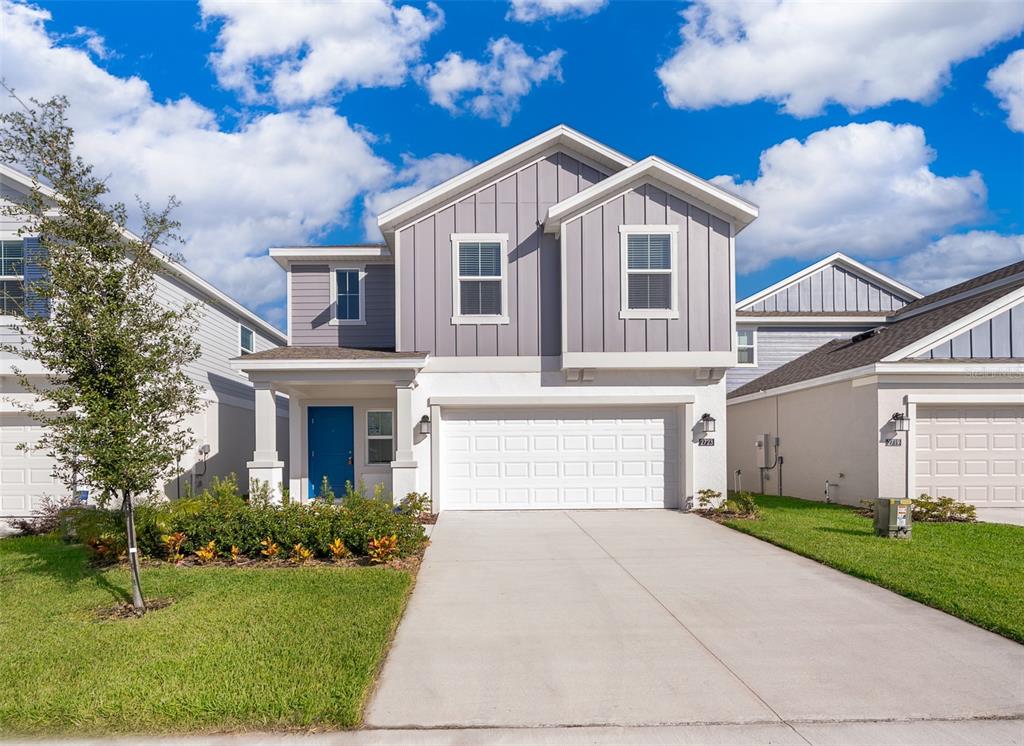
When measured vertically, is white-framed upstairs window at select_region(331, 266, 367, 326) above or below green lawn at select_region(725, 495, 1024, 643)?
above

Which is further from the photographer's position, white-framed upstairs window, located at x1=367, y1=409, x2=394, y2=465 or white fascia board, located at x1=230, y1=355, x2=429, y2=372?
white-framed upstairs window, located at x1=367, y1=409, x2=394, y2=465

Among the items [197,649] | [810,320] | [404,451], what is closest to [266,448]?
[404,451]

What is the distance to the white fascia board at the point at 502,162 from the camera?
42.2ft

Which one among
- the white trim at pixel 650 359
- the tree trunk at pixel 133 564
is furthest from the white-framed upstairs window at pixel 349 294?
the tree trunk at pixel 133 564

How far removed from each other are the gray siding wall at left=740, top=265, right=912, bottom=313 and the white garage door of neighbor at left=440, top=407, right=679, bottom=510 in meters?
9.92

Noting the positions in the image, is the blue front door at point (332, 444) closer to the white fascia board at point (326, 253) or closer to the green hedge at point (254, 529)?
the white fascia board at point (326, 253)

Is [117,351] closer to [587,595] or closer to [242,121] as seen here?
[587,595]

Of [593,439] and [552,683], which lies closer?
[552,683]

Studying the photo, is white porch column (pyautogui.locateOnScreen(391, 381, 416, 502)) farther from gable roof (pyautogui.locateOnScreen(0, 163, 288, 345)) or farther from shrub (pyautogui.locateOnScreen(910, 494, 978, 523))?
shrub (pyautogui.locateOnScreen(910, 494, 978, 523))

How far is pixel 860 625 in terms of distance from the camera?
5.98m

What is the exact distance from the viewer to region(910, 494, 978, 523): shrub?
459 inches

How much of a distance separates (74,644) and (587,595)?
464 centimetres

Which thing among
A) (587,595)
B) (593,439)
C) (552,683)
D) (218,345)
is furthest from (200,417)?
(552,683)

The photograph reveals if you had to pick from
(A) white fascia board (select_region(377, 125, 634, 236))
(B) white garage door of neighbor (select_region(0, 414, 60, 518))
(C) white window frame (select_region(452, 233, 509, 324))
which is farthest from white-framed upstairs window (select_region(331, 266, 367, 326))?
(B) white garage door of neighbor (select_region(0, 414, 60, 518))
